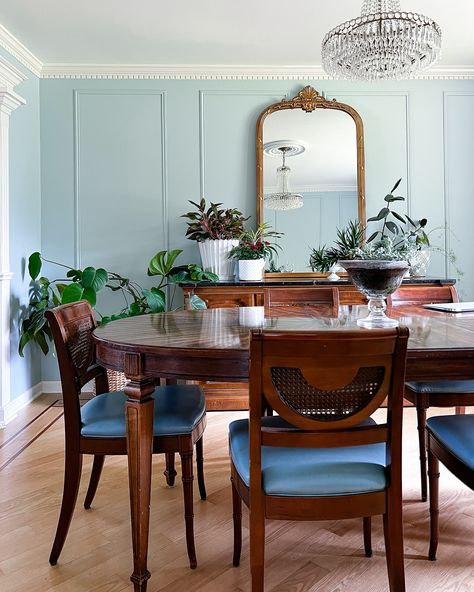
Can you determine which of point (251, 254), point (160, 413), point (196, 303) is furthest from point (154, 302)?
point (160, 413)

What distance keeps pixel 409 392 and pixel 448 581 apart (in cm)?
68

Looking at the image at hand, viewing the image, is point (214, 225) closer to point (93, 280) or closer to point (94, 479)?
point (93, 280)

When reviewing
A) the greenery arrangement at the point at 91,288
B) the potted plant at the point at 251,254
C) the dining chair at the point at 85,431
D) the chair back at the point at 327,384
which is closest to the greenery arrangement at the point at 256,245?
the potted plant at the point at 251,254

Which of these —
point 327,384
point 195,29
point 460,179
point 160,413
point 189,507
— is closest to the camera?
point 327,384

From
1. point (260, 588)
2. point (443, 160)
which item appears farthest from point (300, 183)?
point (260, 588)

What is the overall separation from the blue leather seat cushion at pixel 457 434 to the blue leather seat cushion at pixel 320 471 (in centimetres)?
25

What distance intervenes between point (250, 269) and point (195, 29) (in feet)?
5.63

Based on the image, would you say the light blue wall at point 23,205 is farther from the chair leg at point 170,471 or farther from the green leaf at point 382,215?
the green leaf at point 382,215

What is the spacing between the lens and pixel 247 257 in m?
3.49

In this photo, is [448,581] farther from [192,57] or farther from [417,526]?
[192,57]

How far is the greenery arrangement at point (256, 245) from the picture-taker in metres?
3.49

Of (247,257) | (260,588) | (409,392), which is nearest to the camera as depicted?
(260,588)

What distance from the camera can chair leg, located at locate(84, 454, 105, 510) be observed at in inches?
70.8

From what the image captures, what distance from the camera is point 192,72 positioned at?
375 cm
